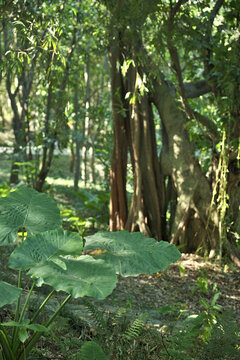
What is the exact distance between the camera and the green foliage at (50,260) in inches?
77.4

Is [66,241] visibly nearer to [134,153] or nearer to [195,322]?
[195,322]

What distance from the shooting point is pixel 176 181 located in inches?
254

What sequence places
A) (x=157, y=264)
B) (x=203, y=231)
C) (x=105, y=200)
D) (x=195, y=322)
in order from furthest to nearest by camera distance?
(x=105, y=200)
(x=203, y=231)
(x=195, y=322)
(x=157, y=264)

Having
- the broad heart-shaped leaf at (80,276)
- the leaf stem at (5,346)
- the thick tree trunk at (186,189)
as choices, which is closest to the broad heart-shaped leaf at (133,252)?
the broad heart-shaped leaf at (80,276)

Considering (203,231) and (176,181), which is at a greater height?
(176,181)

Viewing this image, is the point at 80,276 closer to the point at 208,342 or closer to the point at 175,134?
the point at 208,342

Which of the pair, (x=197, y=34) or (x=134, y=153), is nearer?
(x=197, y=34)

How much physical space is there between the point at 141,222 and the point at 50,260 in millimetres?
4432

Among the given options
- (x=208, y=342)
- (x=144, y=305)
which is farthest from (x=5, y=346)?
(x=144, y=305)

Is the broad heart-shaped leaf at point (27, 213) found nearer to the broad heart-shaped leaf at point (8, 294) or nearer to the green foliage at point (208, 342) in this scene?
the broad heart-shaped leaf at point (8, 294)

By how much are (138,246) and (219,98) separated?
3694 millimetres

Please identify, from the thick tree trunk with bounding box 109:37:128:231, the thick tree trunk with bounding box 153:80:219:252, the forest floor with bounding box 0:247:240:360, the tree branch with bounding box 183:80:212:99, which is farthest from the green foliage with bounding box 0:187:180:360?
the thick tree trunk with bounding box 109:37:128:231

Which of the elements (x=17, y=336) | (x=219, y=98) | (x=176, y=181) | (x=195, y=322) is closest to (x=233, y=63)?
(x=219, y=98)

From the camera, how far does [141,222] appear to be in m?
6.55
